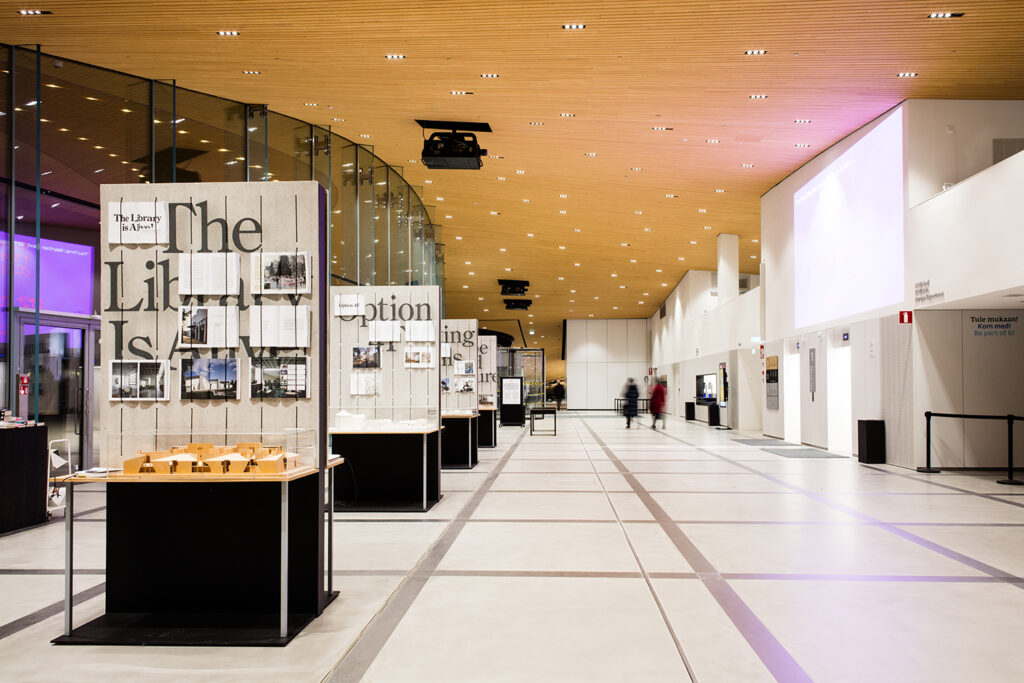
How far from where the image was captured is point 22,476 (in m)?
6.83

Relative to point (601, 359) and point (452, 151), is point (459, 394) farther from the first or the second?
point (601, 359)

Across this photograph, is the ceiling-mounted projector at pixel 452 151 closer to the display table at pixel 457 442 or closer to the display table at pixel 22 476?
the display table at pixel 457 442

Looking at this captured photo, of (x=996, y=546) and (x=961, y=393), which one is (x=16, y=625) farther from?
(x=961, y=393)

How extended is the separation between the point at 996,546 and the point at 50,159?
1020cm

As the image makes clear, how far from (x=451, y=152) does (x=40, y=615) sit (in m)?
9.32

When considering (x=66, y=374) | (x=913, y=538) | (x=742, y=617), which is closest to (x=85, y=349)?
(x=66, y=374)

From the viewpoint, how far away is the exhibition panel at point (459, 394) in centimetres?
1159

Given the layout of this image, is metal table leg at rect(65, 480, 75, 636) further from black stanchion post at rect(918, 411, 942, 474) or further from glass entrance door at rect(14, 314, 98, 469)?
black stanchion post at rect(918, 411, 942, 474)

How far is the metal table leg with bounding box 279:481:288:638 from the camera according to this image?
3770 mm

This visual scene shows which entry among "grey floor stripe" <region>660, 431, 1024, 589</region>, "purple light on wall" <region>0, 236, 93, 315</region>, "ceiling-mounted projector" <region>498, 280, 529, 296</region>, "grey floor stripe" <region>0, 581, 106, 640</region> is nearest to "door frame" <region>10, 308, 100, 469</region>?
"purple light on wall" <region>0, 236, 93, 315</region>

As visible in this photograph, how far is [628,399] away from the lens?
77.2ft

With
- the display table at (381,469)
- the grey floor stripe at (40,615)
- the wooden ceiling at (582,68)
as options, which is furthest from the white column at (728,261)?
the grey floor stripe at (40,615)

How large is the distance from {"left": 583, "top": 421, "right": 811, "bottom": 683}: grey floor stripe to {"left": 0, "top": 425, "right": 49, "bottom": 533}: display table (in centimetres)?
562

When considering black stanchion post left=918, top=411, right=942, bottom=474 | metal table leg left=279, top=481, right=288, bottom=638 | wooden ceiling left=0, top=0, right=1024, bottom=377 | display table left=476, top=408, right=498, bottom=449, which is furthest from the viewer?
display table left=476, top=408, right=498, bottom=449
